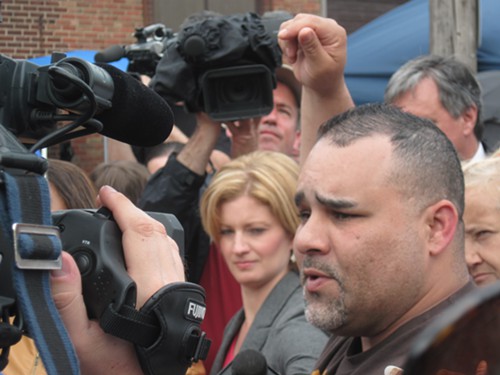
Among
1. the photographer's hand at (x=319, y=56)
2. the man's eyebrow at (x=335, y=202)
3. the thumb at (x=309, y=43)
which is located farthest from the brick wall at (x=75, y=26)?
the man's eyebrow at (x=335, y=202)

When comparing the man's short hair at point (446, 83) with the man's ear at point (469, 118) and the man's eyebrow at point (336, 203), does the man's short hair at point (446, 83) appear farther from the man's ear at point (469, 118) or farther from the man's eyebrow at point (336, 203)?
the man's eyebrow at point (336, 203)

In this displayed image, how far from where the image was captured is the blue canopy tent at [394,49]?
257 inches

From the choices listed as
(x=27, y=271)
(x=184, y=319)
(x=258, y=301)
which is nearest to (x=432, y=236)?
(x=184, y=319)

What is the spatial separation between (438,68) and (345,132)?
1.76m

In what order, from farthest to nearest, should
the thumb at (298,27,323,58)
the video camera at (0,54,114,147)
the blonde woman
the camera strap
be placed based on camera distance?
the blonde woman, the thumb at (298,27,323,58), the video camera at (0,54,114,147), the camera strap

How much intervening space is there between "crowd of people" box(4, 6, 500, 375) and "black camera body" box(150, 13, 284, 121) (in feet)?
0.65

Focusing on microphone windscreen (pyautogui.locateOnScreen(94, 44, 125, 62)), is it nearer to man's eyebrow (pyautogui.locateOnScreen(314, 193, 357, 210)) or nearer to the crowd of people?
the crowd of people

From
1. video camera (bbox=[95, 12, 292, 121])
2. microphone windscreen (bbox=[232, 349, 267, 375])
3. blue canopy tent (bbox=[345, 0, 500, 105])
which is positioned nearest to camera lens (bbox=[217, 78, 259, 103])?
video camera (bbox=[95, 12, 292, 121])

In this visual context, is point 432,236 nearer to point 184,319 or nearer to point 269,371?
point 269,371

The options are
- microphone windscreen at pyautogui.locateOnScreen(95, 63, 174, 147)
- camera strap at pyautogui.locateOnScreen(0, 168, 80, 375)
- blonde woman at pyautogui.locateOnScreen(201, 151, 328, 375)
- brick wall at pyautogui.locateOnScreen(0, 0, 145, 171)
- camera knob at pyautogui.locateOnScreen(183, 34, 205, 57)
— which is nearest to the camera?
camera strap at pyautogui.locateOnScreen(0, 168, 80, 375)

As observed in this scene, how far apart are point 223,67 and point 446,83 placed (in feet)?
2.92

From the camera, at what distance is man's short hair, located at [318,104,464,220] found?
6.55 ft

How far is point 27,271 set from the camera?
1163 millimetres

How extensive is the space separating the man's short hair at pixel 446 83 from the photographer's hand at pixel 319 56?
0.98 metres
